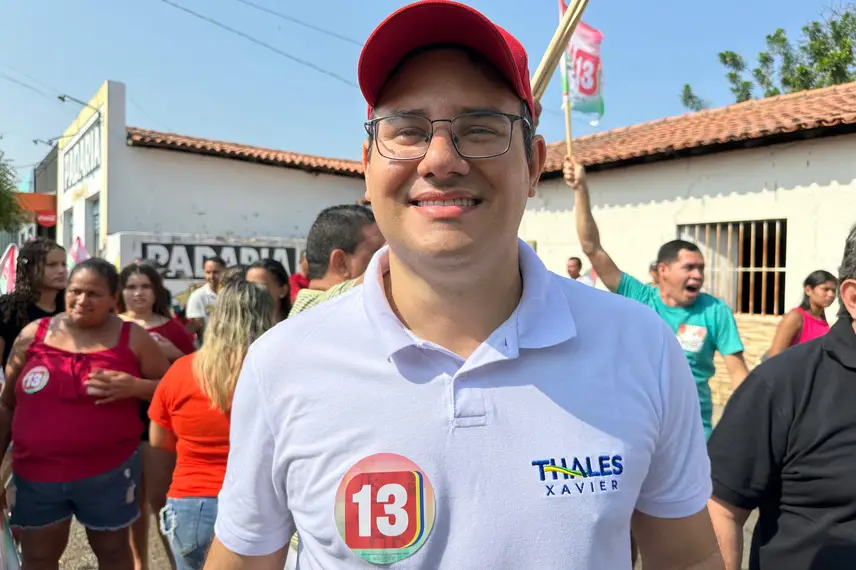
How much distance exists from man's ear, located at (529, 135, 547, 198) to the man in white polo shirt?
0.05 ft

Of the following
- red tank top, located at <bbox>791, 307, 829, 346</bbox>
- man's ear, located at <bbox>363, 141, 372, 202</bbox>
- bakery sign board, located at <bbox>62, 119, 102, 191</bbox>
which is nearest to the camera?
man's ear, located at <bbox>363, 141, 372, 202</bbox>

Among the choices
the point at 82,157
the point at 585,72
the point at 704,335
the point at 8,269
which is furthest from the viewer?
the point at 82,157

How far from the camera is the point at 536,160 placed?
1336mm

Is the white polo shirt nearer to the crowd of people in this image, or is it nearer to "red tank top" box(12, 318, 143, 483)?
the crowd of people

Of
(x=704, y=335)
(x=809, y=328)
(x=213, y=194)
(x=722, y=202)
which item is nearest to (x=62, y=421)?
(x=704, y=335)

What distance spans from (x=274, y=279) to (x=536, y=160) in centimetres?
384

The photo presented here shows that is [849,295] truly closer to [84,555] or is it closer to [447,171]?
[447,171]

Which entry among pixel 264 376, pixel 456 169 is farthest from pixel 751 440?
pixel 264 376

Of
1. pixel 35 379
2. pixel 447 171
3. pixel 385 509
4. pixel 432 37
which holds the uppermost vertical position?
pixel 432 37

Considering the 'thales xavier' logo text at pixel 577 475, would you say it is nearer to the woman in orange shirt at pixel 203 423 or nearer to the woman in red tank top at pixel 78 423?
the woman in orange shirt at pixel 203 423

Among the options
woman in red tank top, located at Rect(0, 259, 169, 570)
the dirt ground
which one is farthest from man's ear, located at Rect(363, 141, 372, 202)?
the dirt ground

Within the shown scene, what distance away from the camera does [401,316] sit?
4.25 ft

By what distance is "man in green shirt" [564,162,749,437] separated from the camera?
12.9 feet

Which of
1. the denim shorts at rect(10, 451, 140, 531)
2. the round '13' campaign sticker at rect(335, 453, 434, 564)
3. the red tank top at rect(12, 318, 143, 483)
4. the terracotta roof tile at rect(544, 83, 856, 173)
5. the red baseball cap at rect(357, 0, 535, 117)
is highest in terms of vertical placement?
the terracotta roof tile at rect(544, 83, 856, 173)
